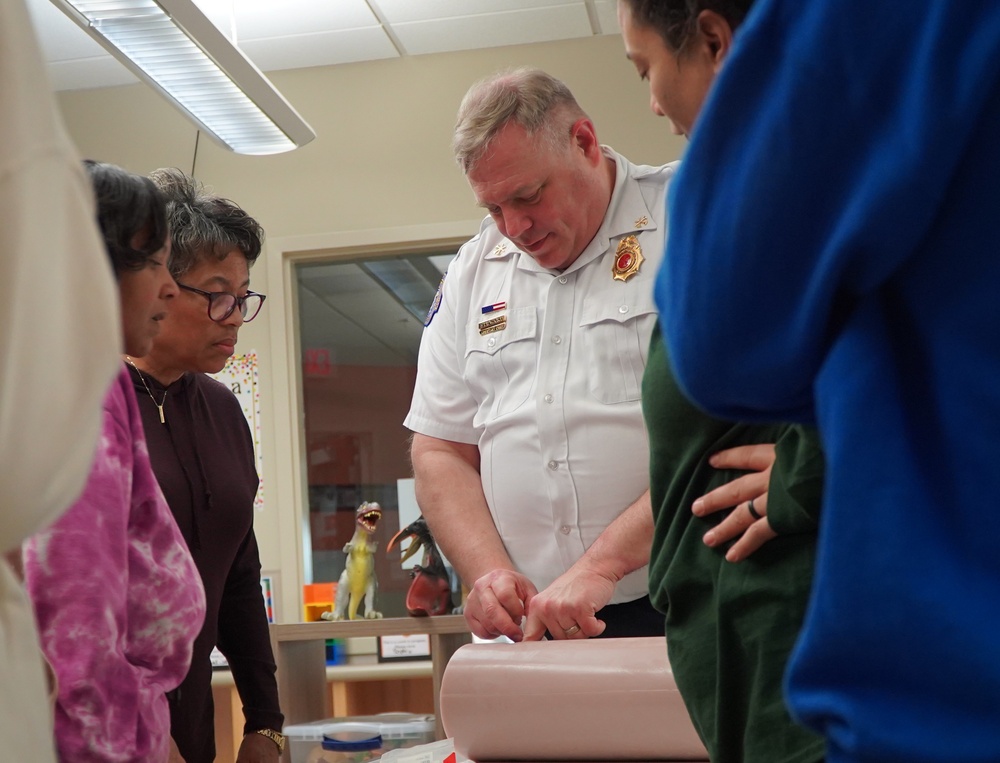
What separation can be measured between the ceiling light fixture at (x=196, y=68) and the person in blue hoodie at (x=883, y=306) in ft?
8.05

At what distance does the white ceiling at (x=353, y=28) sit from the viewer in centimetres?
419

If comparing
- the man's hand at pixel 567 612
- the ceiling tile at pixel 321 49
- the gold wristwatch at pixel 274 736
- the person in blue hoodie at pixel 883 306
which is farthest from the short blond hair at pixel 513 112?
the ceiling tile at pixel 321 49

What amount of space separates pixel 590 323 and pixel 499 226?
0.25 m

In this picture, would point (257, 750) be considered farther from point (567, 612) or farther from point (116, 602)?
point (116, 602)

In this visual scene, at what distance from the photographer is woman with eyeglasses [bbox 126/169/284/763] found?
1.80 metres

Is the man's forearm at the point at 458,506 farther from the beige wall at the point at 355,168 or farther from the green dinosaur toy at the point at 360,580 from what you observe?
the beige wall at the point at 355,168

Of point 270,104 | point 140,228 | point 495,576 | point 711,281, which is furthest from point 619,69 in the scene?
point 711,281

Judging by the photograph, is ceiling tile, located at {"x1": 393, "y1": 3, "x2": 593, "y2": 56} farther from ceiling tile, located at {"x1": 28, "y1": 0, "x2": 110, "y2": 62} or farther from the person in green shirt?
the person in green shirt

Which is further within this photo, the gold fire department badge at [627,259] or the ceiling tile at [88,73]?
the ceiling tile at [88,73]

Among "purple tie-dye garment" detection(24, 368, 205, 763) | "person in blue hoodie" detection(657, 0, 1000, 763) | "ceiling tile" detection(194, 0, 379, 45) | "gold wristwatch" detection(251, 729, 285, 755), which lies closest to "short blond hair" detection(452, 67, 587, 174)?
"purple tie-dye garment" detection(24, 368, 205, 763)

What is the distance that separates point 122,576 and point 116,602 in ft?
0.09

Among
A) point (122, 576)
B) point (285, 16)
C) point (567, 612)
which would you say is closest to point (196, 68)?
point (285, 16)

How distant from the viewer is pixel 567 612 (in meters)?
1.65

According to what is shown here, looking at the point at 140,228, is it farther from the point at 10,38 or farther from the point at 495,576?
the point at 495,576
